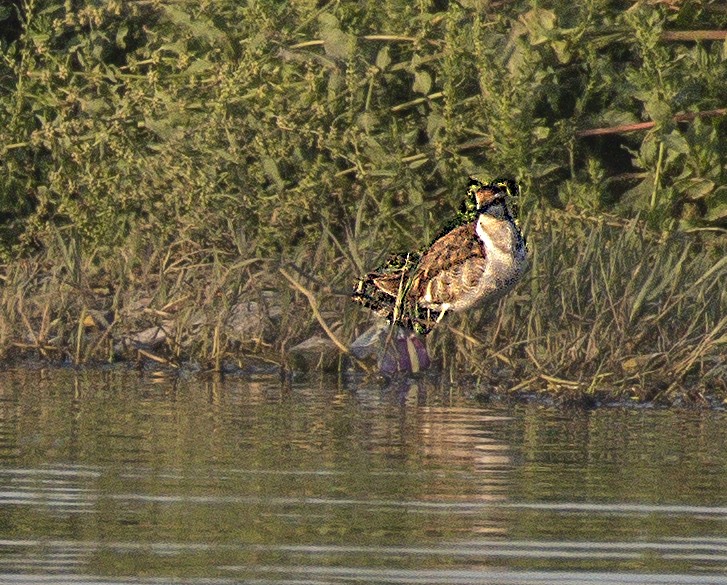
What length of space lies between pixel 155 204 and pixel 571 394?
4.42m

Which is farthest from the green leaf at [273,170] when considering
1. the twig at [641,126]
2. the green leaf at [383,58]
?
the twig at [641,126]

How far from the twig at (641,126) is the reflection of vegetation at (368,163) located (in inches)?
0.7

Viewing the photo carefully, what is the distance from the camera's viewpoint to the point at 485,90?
13.7 m

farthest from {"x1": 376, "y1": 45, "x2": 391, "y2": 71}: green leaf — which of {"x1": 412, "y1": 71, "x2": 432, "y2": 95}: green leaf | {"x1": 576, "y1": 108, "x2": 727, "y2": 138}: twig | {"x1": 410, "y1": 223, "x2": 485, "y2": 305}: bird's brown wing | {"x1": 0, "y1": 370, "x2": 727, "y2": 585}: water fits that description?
{"x1": 0, "y1": 370, "x2": 727, "y2": 585}: water

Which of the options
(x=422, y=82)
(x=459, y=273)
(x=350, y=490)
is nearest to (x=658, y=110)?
(x=422, y=82)

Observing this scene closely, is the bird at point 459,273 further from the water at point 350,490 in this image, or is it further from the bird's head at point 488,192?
the water at point 350,490

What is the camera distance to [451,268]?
1198cm

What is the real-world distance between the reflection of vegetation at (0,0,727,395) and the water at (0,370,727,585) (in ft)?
5.43

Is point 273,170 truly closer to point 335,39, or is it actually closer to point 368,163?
point 368,163

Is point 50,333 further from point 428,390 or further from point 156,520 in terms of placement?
point 156,520

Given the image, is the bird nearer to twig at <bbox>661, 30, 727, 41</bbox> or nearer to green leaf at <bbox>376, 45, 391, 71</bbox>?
green leaf at <bbox>376, 45, 391, 71</bbox>

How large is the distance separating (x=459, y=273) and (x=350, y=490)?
3.90 metres

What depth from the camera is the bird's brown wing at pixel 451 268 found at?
11852 millimetres

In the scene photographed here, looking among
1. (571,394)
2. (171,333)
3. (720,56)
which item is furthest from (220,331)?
(720,56)
